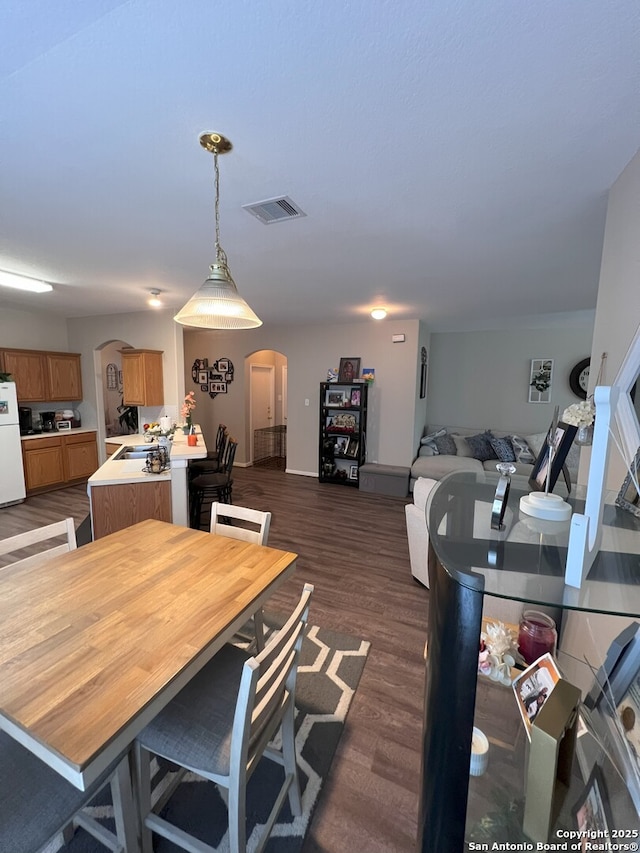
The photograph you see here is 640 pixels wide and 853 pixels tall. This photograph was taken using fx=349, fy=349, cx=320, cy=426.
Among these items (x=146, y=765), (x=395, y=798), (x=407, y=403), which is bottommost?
(x=395, y=798)

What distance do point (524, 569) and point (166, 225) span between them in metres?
2.59

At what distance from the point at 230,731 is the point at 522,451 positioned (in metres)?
5.61

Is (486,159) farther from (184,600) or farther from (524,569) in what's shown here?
(184,600)

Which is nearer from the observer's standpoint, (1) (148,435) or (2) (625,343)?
(2) (625,343)

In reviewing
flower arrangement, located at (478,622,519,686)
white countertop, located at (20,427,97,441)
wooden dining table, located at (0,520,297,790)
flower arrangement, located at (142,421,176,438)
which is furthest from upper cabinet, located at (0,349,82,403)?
flower arrangement, located at (478,622,519,686)

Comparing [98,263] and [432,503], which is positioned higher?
[98,263]

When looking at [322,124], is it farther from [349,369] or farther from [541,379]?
[541,379]

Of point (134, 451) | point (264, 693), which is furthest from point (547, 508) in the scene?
point (134, 451)

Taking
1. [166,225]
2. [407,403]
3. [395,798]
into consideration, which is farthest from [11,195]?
[407,403]

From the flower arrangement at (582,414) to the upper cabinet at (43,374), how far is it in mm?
6348

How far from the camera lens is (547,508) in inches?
37.3

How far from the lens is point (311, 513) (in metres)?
4.46

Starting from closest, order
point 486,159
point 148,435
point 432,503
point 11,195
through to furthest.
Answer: point 432,503
point 486,159
point 11,195
point 148,435

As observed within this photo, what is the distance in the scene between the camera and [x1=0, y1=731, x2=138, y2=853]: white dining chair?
0.87m
